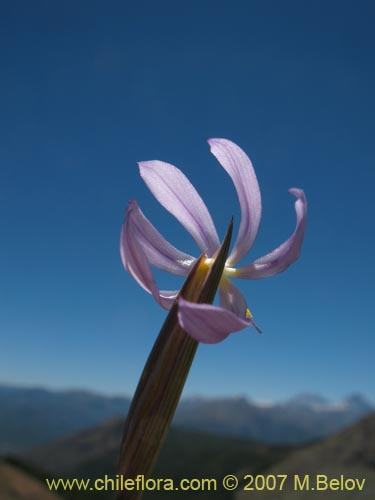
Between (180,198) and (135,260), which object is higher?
(180,198)

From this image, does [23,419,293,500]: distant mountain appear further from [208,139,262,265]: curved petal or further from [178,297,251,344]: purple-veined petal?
[178,297,251,344]: purple-veined petal

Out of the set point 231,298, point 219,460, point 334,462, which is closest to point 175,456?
point 219,460

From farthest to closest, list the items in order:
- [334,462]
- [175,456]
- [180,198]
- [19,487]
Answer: [175,456] < [334,462] < [19,487] < [180,198]

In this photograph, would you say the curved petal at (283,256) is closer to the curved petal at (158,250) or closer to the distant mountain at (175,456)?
the curved petal at (158,250)

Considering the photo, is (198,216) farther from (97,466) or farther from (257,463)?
(97,466)

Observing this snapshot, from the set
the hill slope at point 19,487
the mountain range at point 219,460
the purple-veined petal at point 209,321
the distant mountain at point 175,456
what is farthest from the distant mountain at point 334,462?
the purple-veined petal at point 209,321

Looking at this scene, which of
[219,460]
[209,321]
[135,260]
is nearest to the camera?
[209,321]

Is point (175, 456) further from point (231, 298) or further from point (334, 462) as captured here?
point (231, 298)
